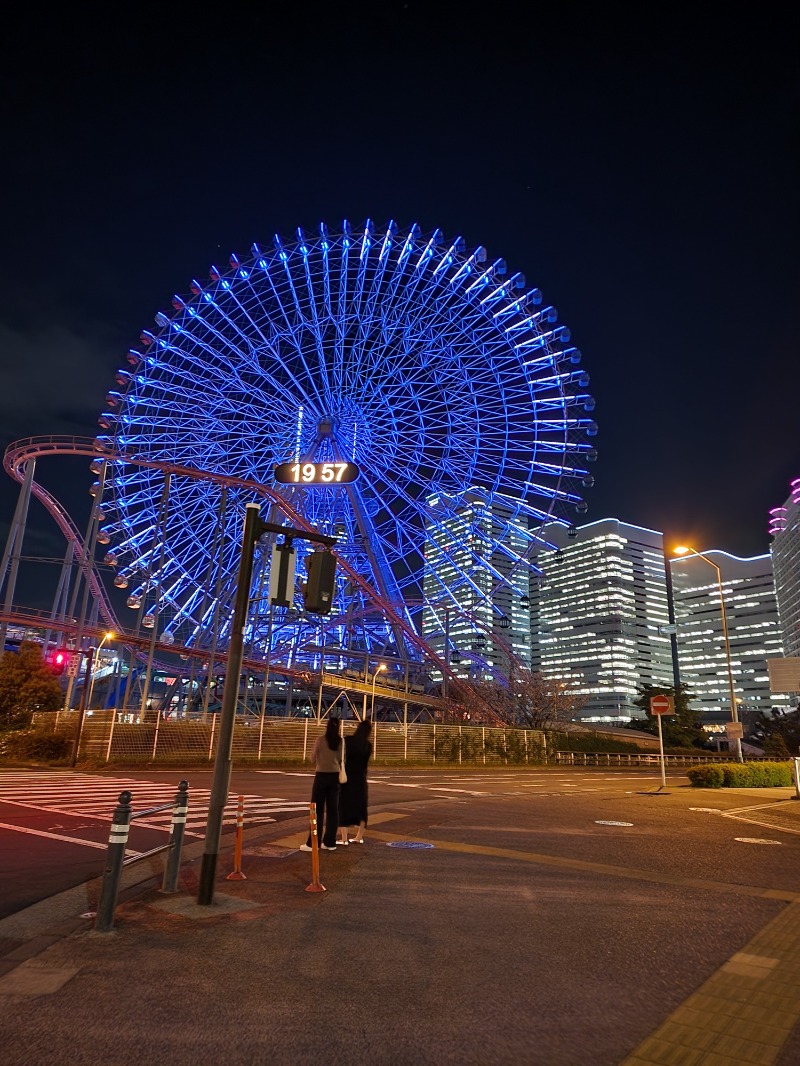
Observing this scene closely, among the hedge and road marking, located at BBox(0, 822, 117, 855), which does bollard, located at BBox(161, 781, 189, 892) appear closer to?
road marking, located at BBox(0, 822, 117, 855)

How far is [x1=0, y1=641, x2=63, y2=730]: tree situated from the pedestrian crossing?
1078 centimetres

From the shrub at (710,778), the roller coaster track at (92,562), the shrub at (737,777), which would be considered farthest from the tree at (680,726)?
the shrub at (710,778)

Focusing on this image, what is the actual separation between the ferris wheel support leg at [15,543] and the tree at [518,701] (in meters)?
28.8

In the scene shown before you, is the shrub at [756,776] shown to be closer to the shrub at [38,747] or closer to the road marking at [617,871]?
the road marking at [617,871]

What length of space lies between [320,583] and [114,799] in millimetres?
9966

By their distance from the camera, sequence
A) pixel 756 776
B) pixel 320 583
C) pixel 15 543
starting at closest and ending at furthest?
pixel 320 583, pixel 756 776, pixel 15 543

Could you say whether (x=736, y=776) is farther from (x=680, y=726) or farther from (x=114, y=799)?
(x=680, y=726)

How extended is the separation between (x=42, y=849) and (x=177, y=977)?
222 inches

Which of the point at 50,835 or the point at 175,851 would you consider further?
the point at 50,835

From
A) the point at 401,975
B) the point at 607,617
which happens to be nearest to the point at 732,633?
the point at 607,617

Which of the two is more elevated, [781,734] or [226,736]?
[781,734]

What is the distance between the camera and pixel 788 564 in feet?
516

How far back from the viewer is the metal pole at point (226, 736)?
20.6ft

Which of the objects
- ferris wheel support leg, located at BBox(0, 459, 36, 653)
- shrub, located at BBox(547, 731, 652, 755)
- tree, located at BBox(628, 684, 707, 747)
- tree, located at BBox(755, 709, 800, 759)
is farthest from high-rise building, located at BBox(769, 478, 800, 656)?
ferris wheel support leg, located at BBox(0, 459, 36, 653)
